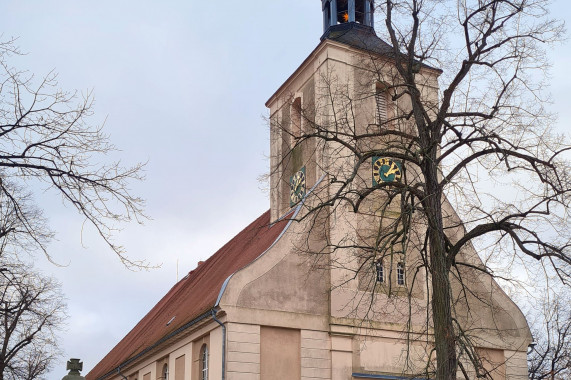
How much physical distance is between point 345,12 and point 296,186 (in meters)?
6.97

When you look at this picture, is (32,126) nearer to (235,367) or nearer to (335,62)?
(235,367)

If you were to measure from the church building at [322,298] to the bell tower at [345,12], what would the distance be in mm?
830

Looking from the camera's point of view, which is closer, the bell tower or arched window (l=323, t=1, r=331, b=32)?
the bell tower

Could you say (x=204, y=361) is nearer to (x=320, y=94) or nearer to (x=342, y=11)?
(x=320, y=94)

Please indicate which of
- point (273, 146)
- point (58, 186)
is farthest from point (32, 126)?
point (273, 146)

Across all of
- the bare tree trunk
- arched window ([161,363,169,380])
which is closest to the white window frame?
arched window ([161,363,169,380])

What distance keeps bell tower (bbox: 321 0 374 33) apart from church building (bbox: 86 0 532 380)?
830mm

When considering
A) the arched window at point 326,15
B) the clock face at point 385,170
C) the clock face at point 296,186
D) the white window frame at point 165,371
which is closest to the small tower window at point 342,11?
the arched window at point 326,15

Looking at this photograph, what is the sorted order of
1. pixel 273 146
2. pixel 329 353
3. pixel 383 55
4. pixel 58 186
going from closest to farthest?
pixel 58 186 < pixel 383 55 < pixel 329 353 < pixel 273 146

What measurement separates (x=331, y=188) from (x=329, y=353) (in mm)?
4854

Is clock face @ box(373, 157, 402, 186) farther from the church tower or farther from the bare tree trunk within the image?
the bare tree trunk

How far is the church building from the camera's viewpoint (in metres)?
20.8

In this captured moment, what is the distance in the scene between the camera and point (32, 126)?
9.41 metres

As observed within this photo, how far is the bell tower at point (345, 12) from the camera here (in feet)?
90.1
